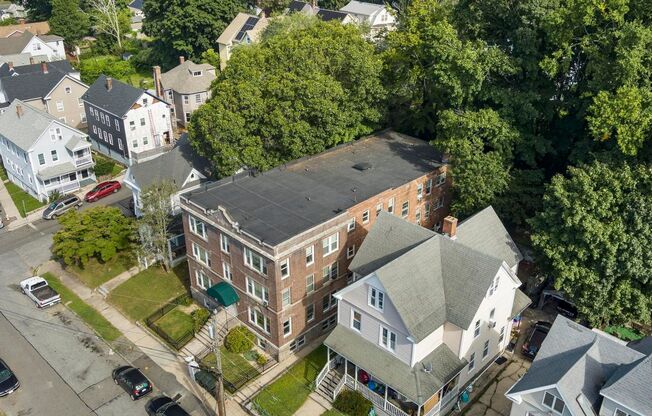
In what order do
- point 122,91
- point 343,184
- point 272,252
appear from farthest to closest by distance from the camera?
1. point 122,91
2. point 343,184
3. point 272,252

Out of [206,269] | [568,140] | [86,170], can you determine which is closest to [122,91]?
[86,170]

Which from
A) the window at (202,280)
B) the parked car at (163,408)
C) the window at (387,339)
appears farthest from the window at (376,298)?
the window at (202,280)

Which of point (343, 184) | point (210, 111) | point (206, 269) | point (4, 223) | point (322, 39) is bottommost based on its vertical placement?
point (4, 223)

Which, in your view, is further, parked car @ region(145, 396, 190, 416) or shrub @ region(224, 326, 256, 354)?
shrub @ region(224, 326, 256, 354)

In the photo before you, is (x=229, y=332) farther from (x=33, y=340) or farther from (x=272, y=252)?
(x=33, y=340)

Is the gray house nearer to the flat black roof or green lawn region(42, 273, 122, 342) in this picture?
the flat black roof

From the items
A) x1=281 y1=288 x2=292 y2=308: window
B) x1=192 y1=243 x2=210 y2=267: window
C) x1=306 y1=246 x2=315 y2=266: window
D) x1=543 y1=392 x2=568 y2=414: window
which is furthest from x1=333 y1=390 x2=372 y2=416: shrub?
x1=192 y1=243 x2=210 y2=267: window

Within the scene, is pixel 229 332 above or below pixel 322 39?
below

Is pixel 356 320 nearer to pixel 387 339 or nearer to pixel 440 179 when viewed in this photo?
pixel 387 339
